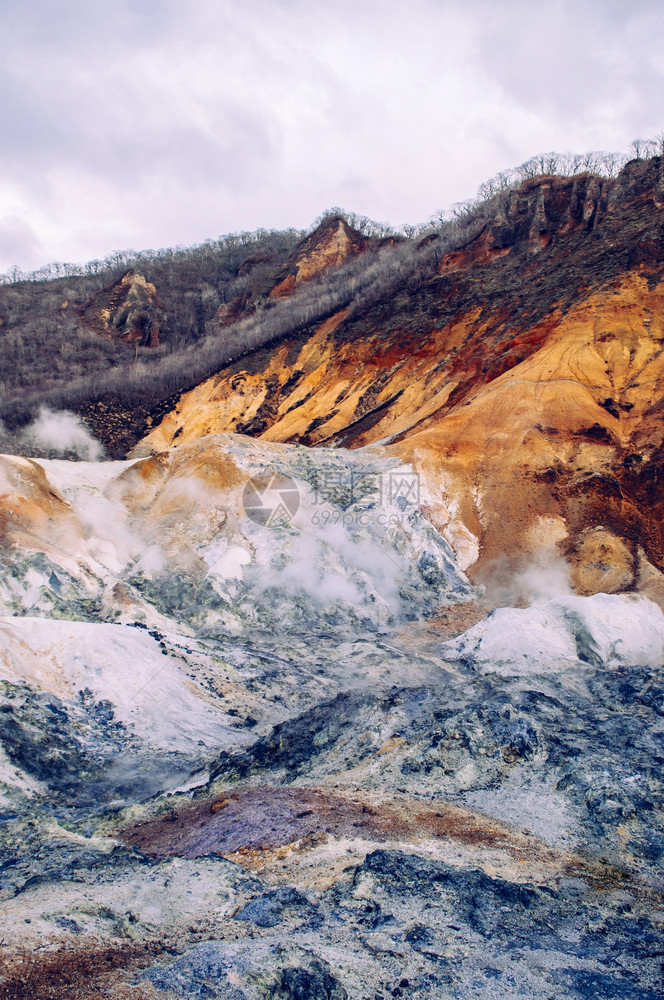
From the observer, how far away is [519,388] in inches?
874

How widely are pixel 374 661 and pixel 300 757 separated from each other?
412cm

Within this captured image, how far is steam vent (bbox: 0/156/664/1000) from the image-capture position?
18.1 feet

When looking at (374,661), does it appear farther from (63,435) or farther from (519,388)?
(63,435)

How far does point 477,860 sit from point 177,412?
3119 centimetres

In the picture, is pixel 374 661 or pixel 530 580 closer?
pixel 374 661

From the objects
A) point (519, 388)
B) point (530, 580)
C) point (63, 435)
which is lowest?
point (530, 580)

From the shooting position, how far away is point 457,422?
2188 centimetres

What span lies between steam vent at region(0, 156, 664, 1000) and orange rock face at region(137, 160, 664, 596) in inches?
4.9

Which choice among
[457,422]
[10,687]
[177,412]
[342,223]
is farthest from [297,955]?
[342,223]

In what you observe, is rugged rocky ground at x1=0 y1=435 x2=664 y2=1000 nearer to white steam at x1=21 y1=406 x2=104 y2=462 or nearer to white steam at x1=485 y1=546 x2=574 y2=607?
white steam at x1=485 y1=546 x2=574 y2=607

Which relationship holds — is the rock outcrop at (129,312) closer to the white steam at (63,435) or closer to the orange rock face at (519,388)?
the orange rock face at (519,388)

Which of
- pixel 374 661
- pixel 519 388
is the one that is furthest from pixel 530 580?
pixel 519 388

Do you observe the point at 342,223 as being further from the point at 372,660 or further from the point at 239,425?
the point at 372,660

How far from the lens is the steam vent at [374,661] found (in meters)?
5.51
